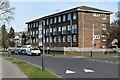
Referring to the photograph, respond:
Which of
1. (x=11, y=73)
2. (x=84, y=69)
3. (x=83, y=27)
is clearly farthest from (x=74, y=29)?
(x=11, y=73)

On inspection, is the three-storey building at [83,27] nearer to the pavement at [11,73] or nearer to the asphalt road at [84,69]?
the asphalt road at [84,69]

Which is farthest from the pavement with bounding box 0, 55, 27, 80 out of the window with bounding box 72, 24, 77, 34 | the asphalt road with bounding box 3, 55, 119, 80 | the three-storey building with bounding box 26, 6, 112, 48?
the window with bounding box 72, 24, 77, 34

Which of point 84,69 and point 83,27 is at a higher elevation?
point 83,27

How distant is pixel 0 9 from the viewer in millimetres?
48000

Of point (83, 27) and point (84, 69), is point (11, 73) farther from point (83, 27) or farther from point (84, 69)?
point (83, 27)

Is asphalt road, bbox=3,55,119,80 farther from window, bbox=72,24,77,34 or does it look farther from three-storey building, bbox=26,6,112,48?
window, bbox=72,24,77,34

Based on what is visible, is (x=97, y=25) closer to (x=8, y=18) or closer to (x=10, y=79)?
(x=8, y=18)

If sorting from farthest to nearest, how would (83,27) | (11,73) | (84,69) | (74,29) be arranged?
(74,29), (83,27), (84,69), (11,73)

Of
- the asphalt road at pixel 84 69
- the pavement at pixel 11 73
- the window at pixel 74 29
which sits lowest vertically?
the asphalt road at pixel 84 69

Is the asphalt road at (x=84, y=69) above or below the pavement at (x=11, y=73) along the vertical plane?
below

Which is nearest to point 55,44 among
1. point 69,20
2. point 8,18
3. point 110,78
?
point 69,20

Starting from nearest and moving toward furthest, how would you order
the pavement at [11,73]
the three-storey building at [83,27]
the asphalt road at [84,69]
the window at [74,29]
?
the pavement at [11,73]
the asphalt road at [84,69]
the three-storey building at [83,27]
the window at [74,29]

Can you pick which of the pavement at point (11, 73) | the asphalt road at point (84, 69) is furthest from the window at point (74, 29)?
the pavement at point (11, 73)

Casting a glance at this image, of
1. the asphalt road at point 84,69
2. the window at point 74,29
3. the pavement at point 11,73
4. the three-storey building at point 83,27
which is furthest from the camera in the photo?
the window at point 74,29
